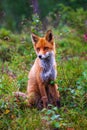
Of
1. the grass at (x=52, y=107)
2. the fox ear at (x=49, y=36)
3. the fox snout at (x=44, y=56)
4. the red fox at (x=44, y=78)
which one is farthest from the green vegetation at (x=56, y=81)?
the fox ear at (x=49, y=36)

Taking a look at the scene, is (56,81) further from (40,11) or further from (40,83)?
(40,11)

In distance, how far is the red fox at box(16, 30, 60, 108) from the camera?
8633 millimetres

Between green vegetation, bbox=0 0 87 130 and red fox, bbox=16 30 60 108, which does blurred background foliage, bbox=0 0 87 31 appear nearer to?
green vegetation, bbox=0 0 87 130

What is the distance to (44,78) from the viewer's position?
28.3 ft

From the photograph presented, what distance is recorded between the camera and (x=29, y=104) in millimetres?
8648

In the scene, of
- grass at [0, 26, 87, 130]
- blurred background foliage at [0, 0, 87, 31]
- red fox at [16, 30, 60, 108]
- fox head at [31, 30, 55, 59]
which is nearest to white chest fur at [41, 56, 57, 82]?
red fox at [16, 30, 60, 108]

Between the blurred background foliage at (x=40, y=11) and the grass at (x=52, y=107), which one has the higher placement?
the blurred background foliage at (x=40, y=11)

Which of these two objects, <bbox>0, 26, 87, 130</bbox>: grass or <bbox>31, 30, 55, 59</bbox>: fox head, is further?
<bbox>31, 30, 55, 59</bbox>: fox head

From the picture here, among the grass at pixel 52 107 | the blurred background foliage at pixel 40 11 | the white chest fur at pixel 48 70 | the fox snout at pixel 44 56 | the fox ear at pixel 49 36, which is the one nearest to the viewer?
the grass at pixel 52 107

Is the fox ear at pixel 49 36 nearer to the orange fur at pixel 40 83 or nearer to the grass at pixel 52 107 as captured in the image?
the orange fur at pixel 40 83

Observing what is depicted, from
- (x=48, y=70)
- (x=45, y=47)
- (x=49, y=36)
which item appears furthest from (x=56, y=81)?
(x=49, y=36)

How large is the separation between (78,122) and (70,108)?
2.11ft

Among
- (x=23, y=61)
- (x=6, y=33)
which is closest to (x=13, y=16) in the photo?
(x=6, y=33)

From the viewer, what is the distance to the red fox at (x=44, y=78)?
8633 millimetres
